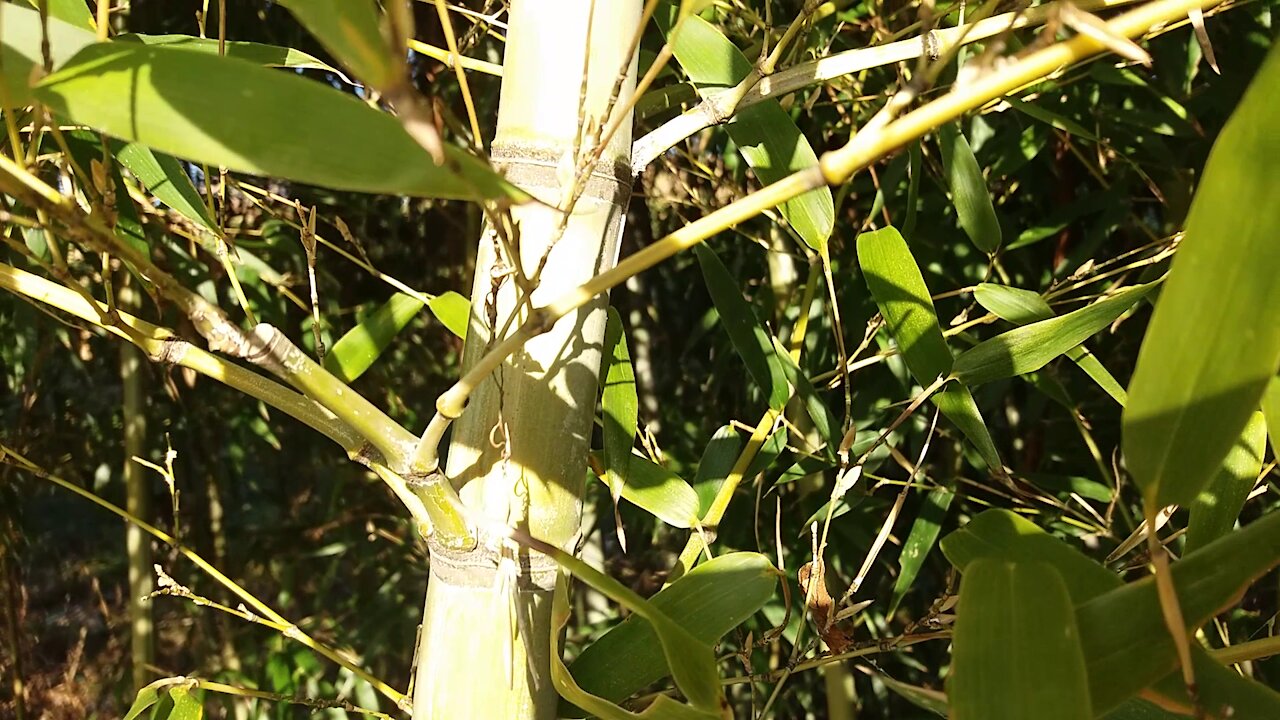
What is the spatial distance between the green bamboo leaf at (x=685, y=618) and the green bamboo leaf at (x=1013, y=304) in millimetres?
208

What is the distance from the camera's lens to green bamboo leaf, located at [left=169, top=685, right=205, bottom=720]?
39 cm

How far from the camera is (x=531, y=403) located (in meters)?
0.31

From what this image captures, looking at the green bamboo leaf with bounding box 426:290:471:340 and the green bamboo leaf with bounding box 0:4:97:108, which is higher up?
the green bamboo leaf with bounding box 0:4:97:108

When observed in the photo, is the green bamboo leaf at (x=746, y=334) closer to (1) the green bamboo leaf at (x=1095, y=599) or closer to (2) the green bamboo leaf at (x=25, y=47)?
(1) the green bamboo leaf at (x=1095, y=599)

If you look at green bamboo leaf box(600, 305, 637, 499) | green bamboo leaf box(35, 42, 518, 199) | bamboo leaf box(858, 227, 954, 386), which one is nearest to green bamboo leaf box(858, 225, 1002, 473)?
bamboo leaf box(858, 227, 954, 386)

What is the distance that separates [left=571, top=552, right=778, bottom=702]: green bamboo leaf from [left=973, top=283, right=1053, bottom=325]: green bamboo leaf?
208mm

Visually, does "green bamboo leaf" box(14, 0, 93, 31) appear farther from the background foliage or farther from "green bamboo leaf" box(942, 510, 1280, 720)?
"green bamboo leaf" box(942, 510, 1280, 720)

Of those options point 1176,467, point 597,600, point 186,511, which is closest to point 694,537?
point 1176,467

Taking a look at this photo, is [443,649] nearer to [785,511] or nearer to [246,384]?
[246,384]

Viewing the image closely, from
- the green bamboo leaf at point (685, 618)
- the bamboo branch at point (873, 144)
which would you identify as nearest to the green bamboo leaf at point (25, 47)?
the bamboo branch at point (873, 144)

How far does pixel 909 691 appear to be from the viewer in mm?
310

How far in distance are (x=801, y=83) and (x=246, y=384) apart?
22cm

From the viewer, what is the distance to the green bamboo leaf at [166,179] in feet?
1.26

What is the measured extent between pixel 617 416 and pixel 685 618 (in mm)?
129
